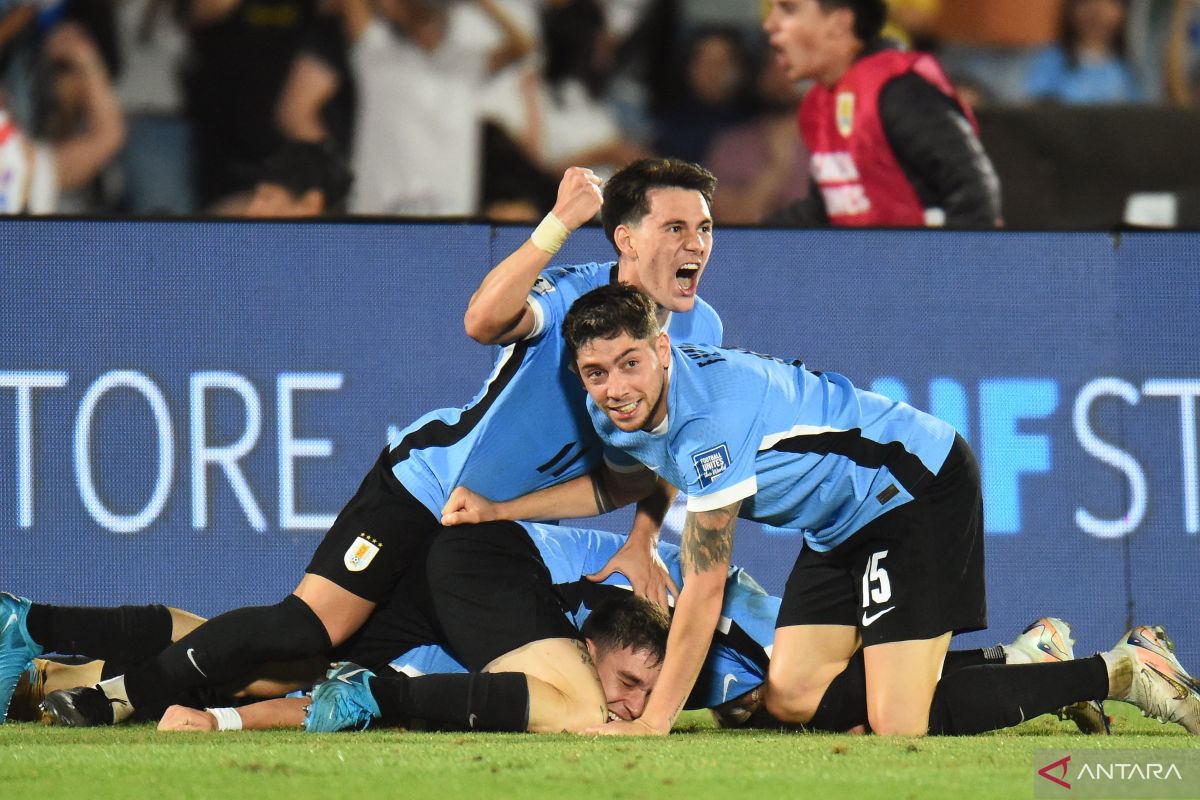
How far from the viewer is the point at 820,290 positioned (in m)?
6.23

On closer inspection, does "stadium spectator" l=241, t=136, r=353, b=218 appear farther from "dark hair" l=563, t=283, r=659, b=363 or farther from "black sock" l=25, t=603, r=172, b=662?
"dark hair" l=563, t=283, r=659, b=363

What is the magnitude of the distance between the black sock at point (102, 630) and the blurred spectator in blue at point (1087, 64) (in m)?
6.05

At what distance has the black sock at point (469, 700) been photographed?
4.75 meters

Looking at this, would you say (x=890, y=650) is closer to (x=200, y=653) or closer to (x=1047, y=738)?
(x=1047, y=738)

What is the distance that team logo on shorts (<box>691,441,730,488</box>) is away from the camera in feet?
14.8

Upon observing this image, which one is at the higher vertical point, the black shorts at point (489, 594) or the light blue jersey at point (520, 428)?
the light blue jersey at point (520, 428)

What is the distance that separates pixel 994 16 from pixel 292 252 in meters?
4.96

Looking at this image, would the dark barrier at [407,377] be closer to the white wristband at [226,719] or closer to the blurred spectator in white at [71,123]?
the white wristband at [226,719]

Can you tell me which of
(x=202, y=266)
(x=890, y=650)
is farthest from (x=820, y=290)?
(x=202, y=266)

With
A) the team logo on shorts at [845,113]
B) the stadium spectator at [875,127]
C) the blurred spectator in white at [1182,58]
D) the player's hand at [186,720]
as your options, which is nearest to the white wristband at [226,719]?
the player's hand at [186,720]

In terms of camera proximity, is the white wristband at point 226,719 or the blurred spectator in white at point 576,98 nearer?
the white wristband at point 226,719

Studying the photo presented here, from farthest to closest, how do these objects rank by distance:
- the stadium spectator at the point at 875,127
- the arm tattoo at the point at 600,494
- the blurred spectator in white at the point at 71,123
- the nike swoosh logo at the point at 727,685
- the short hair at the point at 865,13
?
the blurred spectator in white at the point at 71,123
the short hair at the point at 865,13
the stadium spectator at the point at 875,127
the arm tattoo at the point at 600,494
the nike swoosh logo at the point at 727,685

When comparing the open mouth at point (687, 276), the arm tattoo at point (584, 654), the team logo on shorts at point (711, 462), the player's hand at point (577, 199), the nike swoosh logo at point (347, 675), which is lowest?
the nike swoosh logo at point (347, 675)

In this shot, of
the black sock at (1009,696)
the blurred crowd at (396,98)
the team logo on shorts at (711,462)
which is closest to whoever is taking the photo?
the team logo on shorts at (711,462)
